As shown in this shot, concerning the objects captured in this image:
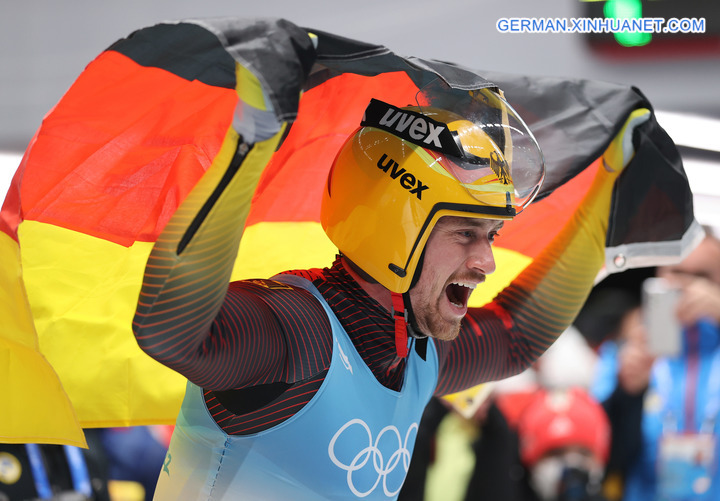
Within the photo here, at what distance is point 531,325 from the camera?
2.47m

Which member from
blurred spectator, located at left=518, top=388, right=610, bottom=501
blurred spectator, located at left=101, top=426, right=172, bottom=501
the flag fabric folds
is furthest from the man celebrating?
blurred spectator, located at left=518, top=388, right=610, bottom=501

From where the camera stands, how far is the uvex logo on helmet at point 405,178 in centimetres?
192

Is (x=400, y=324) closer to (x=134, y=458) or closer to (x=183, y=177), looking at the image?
(x=183, y=177)

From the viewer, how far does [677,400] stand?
438 centimetres

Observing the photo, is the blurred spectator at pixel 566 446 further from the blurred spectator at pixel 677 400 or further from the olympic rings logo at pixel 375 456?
the olympic rings logo at pixel 375 456

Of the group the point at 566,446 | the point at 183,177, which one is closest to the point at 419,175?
the point at 183,177

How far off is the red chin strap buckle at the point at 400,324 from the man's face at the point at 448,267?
0.03m

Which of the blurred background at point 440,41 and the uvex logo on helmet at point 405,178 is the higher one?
the uvex logo on helmet at point 405,178

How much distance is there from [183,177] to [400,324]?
59 centimetres

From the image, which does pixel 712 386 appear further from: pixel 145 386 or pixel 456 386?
pixel 145 386

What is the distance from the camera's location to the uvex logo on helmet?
6.29ft

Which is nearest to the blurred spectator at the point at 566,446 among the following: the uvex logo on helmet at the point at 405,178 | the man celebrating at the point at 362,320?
the man celebrating at the point at 362,320

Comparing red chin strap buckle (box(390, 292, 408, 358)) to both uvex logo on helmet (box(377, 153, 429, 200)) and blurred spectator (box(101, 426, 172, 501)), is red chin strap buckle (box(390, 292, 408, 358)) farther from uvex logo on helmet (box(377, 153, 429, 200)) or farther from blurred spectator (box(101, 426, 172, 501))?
blurred spectator (box(101, 426, 172, 501))

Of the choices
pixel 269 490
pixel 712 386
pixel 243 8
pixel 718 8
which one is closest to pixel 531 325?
pixel 269 490
